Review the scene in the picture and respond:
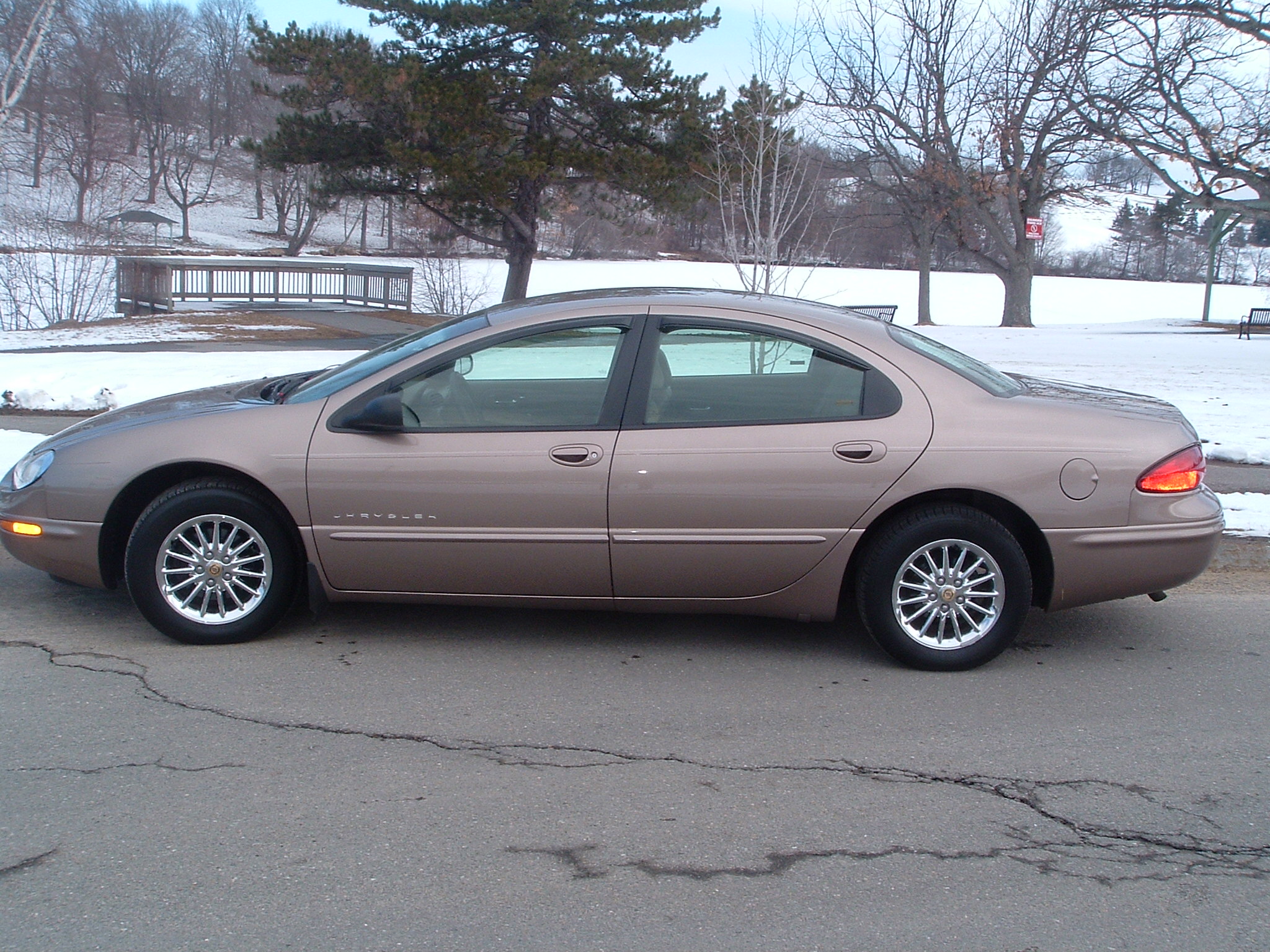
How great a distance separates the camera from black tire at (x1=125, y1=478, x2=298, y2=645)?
185 inches

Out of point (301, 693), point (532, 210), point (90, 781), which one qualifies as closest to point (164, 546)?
point (301, 693)

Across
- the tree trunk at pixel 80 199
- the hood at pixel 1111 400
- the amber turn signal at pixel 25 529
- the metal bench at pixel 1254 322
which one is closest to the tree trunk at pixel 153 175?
the tree trunk at pixel 80 199

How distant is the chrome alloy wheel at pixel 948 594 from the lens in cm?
461

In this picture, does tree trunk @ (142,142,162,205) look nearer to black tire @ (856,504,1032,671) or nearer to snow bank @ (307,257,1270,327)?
snow bank @ (307,257,1270,327)

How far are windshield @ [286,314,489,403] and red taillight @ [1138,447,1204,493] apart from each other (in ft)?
9.32

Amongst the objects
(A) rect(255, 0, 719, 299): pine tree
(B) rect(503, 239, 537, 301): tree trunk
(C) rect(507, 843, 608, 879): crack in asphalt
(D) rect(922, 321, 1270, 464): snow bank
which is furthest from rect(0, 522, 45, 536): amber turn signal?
(B) rect(503, 239, 537, 301): tree trunk

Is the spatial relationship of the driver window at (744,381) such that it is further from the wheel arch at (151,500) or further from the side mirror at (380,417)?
the wheel arch at (151,500)

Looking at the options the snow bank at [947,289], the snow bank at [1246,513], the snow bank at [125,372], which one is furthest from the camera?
the snow bank at [947,289]

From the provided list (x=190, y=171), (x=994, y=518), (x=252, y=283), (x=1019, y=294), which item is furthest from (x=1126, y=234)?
(x=994, y=518)

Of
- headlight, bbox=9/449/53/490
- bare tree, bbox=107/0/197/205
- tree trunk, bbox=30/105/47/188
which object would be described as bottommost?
headlight, bbox=9/449/53/490

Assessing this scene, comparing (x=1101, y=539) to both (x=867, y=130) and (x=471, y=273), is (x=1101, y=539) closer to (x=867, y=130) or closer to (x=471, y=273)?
(x=867, y=130)

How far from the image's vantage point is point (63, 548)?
480cm

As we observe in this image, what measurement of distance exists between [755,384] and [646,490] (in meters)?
0.73

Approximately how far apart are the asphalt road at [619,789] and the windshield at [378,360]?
1085mm
